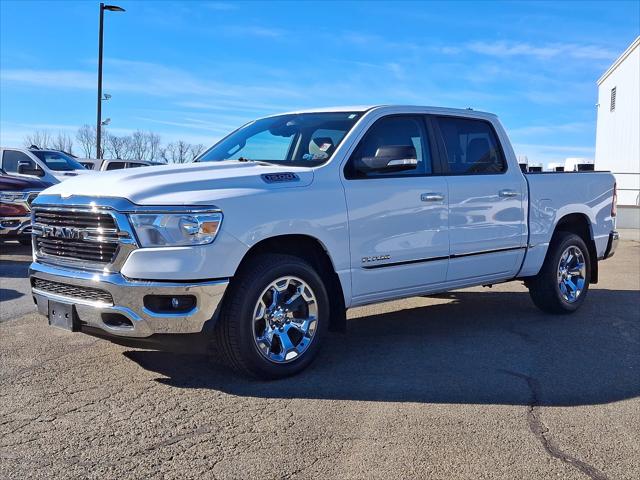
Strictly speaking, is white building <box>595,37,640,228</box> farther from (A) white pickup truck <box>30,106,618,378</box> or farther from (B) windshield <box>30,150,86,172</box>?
(A) white pickup truck <box>30,106,618,378</box>

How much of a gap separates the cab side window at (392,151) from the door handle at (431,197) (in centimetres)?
21

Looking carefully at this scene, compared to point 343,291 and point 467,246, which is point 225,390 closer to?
point 343,291

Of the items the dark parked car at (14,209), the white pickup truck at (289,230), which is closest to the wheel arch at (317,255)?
the white pickup truck at (289,230)

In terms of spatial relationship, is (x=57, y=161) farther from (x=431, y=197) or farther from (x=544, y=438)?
(x=544, y=438)

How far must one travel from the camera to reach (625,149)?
2850cm

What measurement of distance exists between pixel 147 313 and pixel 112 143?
3592 centimetres

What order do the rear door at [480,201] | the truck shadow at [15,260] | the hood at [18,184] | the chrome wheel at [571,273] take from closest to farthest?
the rear door at [480,201], the chrome wheel at [571,273], the truck shadow at [15,260], the hood at [18,184]

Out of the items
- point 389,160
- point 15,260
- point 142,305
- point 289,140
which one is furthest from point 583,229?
point 15,260

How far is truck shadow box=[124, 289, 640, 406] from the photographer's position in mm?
4453

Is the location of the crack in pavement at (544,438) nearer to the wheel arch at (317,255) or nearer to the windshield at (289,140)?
the wheel arch at (317,255)

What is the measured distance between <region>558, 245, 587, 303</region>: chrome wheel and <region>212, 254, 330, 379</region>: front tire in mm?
3332

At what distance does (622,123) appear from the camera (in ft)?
95.4

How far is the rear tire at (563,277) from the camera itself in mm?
6895

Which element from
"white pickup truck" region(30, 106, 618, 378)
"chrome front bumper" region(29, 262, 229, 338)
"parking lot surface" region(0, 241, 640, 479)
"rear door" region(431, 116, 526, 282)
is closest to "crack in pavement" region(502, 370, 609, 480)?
"parking lot surface" region(0, 241, 640, 479)
